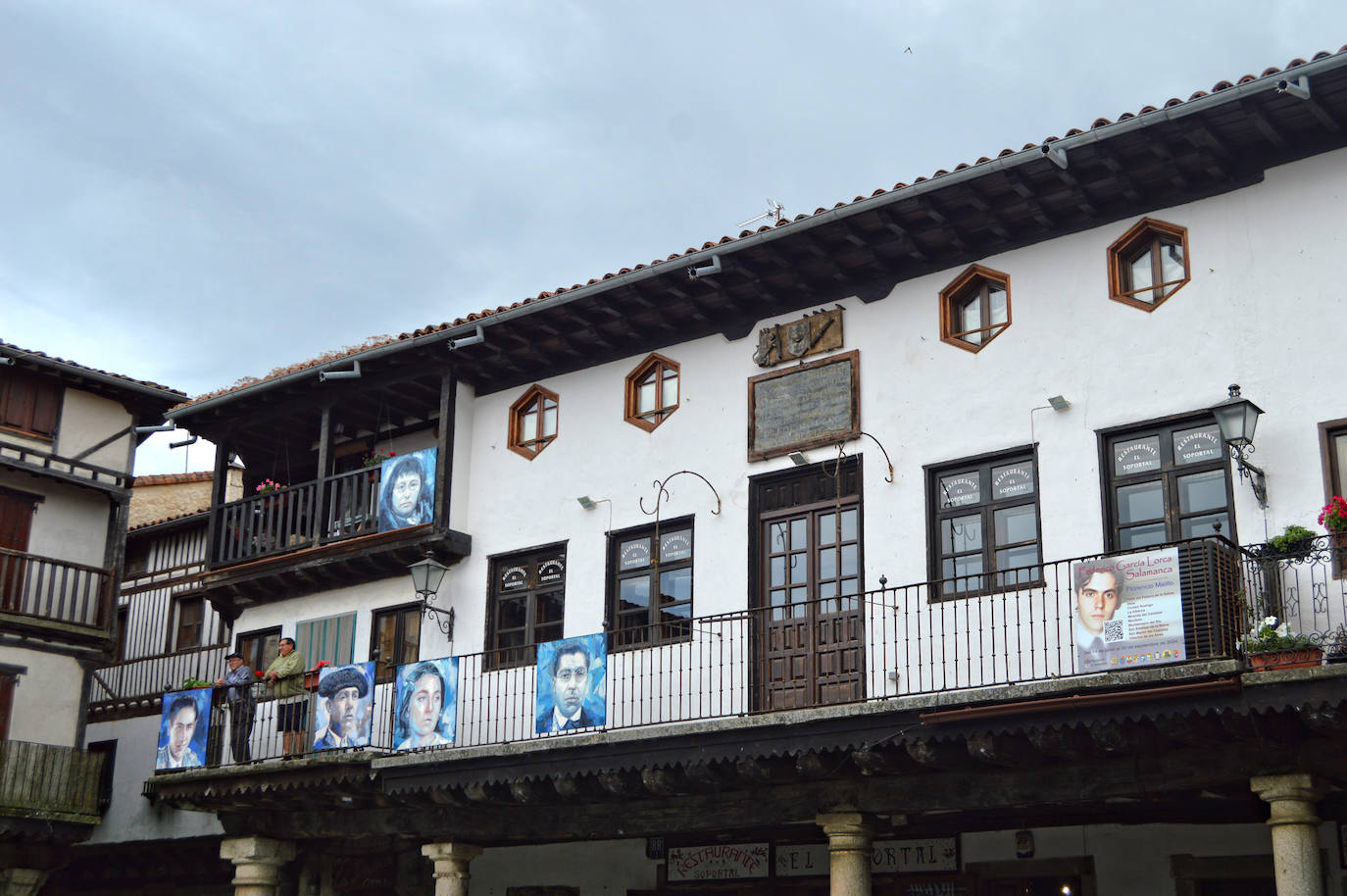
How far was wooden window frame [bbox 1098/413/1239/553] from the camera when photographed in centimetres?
1359

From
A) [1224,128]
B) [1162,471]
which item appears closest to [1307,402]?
[1162,471]

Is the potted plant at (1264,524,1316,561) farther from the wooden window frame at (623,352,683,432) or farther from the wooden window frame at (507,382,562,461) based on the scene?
the wooden window frame at (507,382,562,461)

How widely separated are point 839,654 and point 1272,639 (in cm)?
463

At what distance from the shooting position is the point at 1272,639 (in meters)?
→ 12.0

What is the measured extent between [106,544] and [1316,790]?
1898 centimetres

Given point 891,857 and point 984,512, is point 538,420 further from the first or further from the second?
point 891,857

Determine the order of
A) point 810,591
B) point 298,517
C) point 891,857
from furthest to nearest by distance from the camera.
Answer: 1. point 298,517
2. point 891,857
3. point 810,591

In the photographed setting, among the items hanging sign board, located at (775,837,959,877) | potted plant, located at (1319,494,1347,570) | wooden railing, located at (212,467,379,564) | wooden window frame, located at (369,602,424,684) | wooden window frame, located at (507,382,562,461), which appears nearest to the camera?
potted plant, located at (1319,494,1347,570)

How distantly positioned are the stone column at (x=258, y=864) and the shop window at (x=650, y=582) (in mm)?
5810

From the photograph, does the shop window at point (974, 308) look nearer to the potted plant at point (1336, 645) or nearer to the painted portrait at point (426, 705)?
the potted plant at point (1336, 645)

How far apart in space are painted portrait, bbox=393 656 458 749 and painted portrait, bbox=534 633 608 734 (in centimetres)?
117

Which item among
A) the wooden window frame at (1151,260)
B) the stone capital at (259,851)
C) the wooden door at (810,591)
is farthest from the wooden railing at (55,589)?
the wooden window frame at (1151,260)

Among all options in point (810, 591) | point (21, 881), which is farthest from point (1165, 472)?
point (21, 881)

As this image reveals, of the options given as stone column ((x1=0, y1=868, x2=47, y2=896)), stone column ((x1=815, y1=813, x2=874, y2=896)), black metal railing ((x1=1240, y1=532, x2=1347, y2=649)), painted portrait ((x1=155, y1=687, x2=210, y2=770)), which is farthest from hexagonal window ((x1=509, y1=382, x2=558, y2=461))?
stone column ((x1=0, y1=868, x2=47, y2=896))
